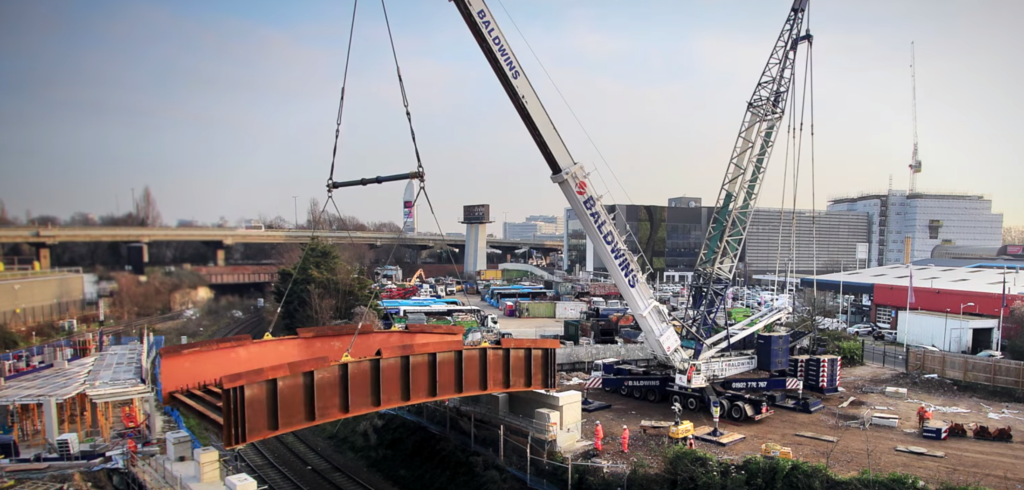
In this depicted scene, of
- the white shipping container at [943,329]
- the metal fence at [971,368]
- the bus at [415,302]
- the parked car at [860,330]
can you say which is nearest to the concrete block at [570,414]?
the metal fence at [971,368]

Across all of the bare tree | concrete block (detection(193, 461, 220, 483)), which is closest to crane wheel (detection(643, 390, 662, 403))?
concrete block (detection(193, 461, 220, 483))

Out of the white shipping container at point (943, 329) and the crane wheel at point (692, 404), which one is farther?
the white shipping container at point (943, 329)

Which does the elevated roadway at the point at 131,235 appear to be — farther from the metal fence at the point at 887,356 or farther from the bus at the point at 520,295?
the bus at the point at 520,295

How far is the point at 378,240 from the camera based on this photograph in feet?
152

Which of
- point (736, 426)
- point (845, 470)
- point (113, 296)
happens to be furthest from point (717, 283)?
point (113, 296)

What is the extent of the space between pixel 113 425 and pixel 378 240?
27.7 m

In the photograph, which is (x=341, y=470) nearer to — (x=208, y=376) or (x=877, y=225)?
(x=208, y=376)

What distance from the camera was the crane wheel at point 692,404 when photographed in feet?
65.3

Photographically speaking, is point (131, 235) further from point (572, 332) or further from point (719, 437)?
point (572, 332)

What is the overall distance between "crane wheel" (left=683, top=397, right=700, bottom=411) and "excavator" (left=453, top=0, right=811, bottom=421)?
1.4 inches

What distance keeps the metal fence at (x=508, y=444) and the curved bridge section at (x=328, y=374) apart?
1.59 meters

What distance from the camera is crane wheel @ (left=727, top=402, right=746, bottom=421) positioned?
61.9ft

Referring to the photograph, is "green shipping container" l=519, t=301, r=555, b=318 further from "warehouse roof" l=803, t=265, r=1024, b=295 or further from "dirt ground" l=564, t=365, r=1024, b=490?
"warehouse roof" l=803, t=265, r=1024, b=295

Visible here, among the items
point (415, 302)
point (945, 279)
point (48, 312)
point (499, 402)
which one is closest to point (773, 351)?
point (499, 402)
